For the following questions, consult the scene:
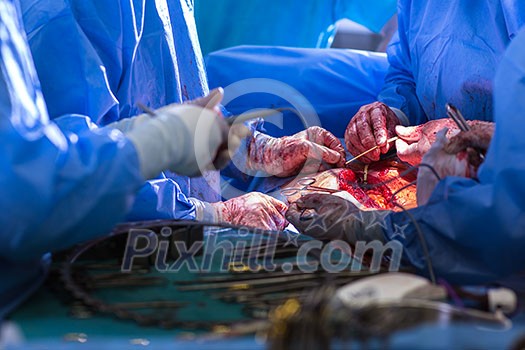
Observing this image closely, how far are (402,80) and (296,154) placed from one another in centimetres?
103

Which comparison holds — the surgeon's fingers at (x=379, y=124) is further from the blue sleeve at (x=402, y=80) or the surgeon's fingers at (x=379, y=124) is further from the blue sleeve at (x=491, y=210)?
the blue sleeve at (x=491, y=210)

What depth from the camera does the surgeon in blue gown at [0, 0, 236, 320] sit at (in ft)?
4.35

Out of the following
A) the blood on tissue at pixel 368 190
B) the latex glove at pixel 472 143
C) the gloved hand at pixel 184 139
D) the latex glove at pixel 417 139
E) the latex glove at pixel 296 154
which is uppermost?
the gloved hand at pixel 184 139

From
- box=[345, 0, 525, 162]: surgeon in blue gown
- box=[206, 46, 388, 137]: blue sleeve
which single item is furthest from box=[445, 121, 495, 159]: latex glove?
box=[206, 46, 388, 137]: blue sleeve

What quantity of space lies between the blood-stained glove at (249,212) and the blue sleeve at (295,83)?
1091 millimetres

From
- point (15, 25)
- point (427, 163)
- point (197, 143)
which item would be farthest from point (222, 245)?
point (15, 25)

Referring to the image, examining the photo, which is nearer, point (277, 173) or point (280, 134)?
point (277, 173)

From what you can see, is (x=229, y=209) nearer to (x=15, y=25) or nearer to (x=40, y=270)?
(x=40, y=270)

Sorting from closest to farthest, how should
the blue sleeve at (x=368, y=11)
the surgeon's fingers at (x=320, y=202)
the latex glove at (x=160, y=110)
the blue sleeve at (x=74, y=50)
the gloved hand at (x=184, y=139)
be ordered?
the gloved hand at (x=184, y=139)
the latex glove at (x=160, y=110)
the blue sleeve at (x=74, y=50)
the surgeon's fingers at (x=320, y=202)
the blue sleeve at (x=368, y=11)

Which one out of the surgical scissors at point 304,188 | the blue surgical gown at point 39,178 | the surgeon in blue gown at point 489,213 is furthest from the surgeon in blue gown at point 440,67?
the blue surgical gown at point 39,178

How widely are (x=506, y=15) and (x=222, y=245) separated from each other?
64.5 inches

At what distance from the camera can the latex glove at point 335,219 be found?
84.5 inches

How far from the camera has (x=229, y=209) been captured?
2.70 metres

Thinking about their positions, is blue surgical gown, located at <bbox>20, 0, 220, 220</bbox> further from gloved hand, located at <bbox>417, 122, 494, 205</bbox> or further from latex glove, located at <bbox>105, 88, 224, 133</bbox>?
gloved hand, located at <bbox>417, 122, 494, 205</bbox>
